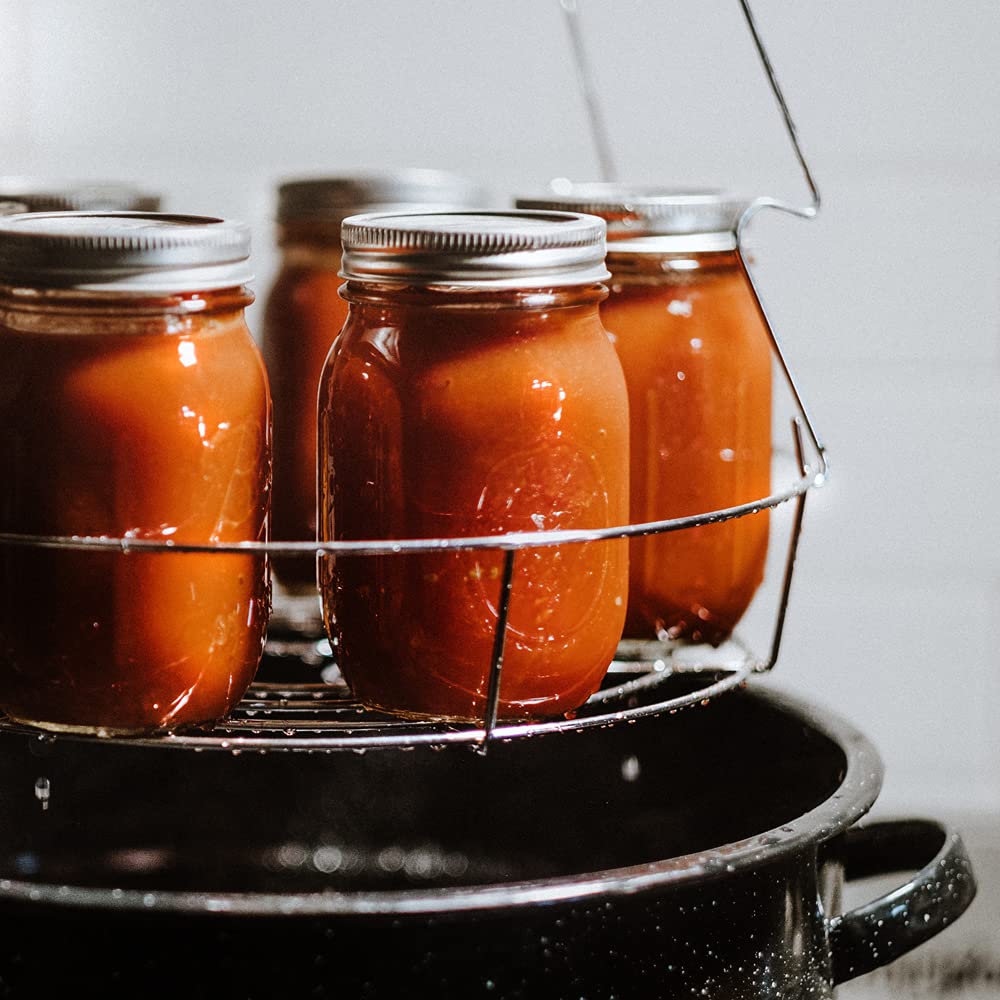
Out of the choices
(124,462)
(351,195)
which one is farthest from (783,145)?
(124,462)

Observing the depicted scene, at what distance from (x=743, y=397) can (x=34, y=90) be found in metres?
0.69

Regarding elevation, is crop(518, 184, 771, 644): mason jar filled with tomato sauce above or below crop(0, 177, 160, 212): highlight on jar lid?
below

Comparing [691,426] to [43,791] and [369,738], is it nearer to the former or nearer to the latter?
[369,738]

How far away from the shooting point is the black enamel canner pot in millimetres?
455

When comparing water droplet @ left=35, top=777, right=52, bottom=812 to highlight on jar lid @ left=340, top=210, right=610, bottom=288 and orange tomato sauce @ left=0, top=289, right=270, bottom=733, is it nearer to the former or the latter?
orange tomato sauce @ left=0, top=289, right=270, bottom=733

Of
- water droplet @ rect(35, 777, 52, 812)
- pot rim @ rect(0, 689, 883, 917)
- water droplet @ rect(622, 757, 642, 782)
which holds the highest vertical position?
pot rim @ rect(0, 689, 883, 917)

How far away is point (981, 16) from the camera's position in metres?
1.04

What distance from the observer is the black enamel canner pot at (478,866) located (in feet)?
1.49

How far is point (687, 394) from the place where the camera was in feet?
2.05

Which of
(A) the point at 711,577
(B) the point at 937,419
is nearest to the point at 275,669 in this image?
(A) the point at 711,577

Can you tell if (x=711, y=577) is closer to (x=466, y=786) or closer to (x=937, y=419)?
(x=466, y=786)

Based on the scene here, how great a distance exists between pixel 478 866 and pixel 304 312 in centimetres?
31

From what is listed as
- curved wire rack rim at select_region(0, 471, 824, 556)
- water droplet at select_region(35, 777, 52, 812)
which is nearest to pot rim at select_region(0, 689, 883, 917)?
curved wire rack rim at select_region(0, 471, 824, 556)

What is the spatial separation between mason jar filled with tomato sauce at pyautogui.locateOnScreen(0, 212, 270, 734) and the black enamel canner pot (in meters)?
0.09
